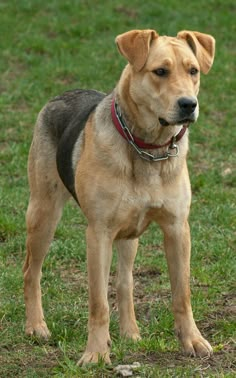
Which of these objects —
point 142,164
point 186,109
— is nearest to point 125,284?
point 142,164

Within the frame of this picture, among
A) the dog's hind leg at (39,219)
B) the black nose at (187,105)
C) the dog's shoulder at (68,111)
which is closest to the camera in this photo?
the black nose at (187,105)

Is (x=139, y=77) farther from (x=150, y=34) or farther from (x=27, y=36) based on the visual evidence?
(x=27, y=36)

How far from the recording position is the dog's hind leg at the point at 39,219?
25.8 feet

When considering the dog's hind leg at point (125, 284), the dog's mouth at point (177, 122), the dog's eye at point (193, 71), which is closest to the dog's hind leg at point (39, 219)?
the dog's hind leg at point (125, 284)

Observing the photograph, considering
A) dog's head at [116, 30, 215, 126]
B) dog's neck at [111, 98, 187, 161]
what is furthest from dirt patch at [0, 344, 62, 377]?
dog's head at [116, 30, 215, 126]

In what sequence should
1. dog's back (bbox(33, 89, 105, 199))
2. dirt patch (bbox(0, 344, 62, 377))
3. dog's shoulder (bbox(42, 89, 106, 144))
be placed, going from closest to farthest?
dirt patch (bbox(0, 344, 62, 377)), dog's back (bbox(33, 89, 105, 199)), dog's shoulder (bbox(42, 89, 106, 144))

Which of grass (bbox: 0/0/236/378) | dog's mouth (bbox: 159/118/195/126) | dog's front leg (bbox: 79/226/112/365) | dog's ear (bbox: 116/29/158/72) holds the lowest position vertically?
grass (bbox: 0/0/236/378)

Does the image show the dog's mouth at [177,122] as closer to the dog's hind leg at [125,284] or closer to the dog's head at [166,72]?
the dog's head at [166,72]

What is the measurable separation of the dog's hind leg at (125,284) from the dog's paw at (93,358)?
41.1 inches

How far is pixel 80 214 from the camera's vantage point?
10.5 metres

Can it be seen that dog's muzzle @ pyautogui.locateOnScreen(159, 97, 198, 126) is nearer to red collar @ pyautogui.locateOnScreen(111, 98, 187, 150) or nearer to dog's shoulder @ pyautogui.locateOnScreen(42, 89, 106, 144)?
red collar @ pyautogui.locateOnScreen(111, 98, 187, 150)

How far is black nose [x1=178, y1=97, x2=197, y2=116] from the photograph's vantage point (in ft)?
20.9

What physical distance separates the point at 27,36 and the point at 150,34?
9076 millimetres

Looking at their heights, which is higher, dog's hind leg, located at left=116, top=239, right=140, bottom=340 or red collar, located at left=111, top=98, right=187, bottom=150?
red collar, located at left=111, top=98, right=187, bottom=150
